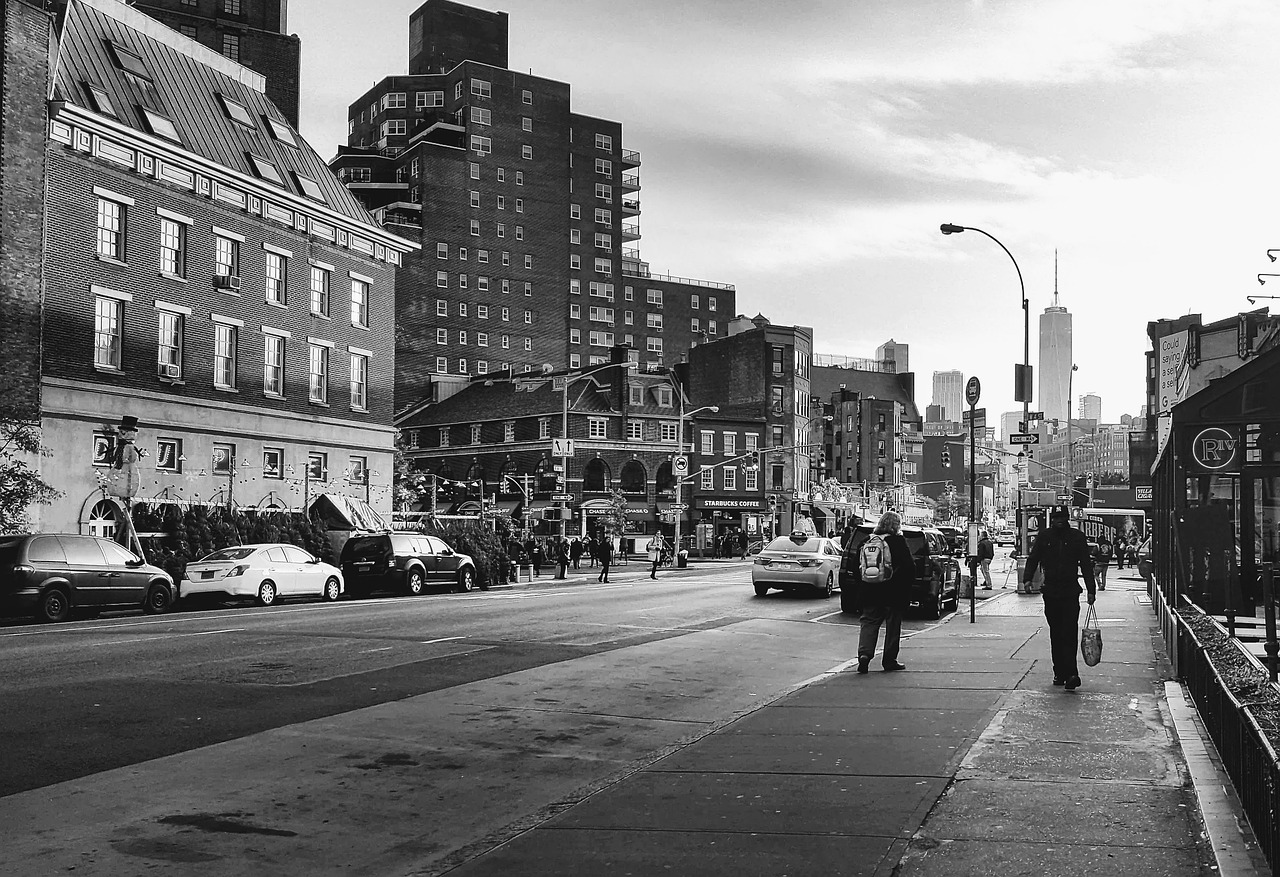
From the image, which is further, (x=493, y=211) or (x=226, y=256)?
(x=493, y=211)

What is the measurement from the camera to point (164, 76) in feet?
137

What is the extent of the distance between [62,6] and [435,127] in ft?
222

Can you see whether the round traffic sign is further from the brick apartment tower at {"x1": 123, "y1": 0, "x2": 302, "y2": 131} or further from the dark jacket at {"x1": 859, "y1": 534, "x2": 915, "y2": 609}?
the brick apartment tower at {"x1": 123, "y1": 0, "x2": 302, "y2": 131}

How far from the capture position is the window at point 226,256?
133ft

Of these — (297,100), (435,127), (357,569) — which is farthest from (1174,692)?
(435,127)

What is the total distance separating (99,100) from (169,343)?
762cm

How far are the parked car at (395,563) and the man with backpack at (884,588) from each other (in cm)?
2031

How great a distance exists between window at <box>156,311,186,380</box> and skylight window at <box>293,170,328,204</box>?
9190 millimetres

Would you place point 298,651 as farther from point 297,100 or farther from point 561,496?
Answer: point 297,100

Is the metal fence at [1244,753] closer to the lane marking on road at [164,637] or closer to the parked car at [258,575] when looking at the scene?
the lane marking on road at [164,637]

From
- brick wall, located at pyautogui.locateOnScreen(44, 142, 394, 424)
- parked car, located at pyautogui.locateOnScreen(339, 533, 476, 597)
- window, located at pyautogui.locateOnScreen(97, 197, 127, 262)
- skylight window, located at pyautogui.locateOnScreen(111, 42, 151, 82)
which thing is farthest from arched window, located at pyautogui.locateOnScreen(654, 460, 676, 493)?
window, located at pyautogui.locateOnScreen(97, 197, 127, 262)

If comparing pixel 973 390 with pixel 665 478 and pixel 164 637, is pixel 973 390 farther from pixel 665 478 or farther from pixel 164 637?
pixel 665 478

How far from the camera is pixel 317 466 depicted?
148 feet

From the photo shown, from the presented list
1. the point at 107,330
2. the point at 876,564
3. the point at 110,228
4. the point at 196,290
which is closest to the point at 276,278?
the point at 196,290
